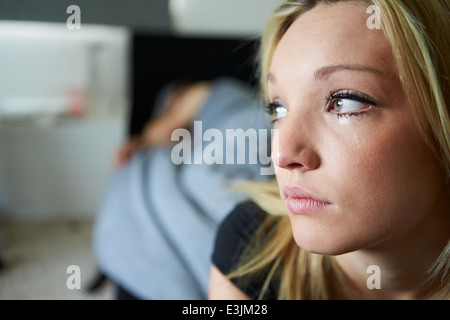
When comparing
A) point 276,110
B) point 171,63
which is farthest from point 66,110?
point 276,110

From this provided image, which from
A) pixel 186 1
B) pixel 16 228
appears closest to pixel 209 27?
pixel 186 1

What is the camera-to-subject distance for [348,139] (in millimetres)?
356

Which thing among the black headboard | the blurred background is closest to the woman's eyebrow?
the blurred background

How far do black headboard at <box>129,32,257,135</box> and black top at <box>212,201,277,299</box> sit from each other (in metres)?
1.64

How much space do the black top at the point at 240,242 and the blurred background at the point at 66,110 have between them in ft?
4.27

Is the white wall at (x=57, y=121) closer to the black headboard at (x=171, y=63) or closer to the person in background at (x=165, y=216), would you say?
the black headboard at (x=171, y=63)

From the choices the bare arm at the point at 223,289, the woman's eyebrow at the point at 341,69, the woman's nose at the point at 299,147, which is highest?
the woman's eyebrow at the point at 341,69

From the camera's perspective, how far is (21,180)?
6.54ft

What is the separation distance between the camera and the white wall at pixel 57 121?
6.50 ft

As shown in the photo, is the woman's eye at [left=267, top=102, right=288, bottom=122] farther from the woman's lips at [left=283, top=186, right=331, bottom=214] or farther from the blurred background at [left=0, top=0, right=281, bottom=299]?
the blurred background at [left=0, top=0, right=281, bottom=299]

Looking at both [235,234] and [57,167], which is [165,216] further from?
[57,167]

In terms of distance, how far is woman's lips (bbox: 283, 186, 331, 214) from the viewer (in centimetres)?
37

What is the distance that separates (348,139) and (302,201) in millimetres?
69

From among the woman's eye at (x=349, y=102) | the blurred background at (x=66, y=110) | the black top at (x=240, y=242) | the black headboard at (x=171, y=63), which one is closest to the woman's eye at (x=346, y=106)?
the woman's eye at (x=349, y=102)
